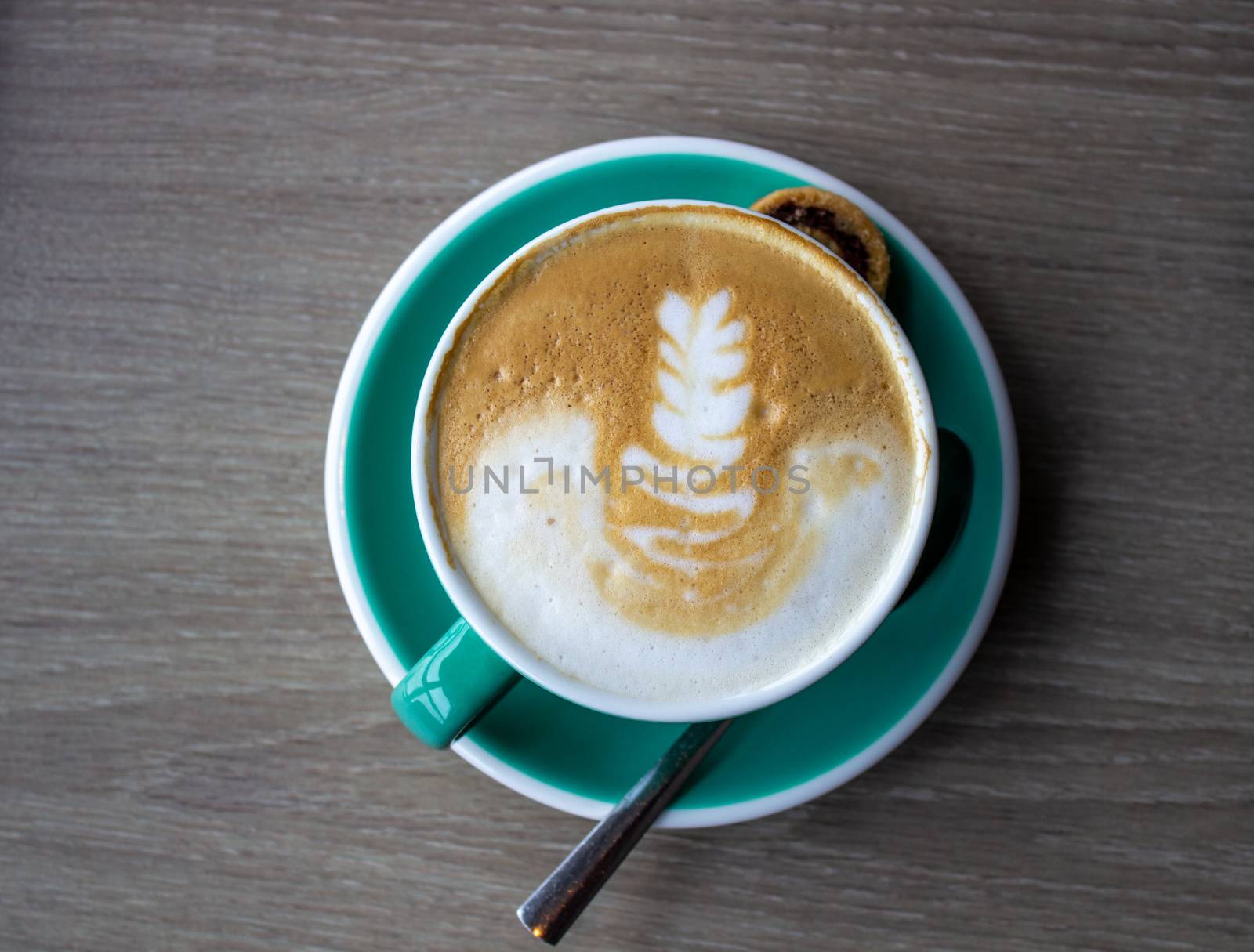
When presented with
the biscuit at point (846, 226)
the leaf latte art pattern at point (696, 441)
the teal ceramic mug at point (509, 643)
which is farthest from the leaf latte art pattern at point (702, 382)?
the biscuit at point (846, 226)

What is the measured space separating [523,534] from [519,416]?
14 centimetres

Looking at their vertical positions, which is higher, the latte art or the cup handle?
the latte art

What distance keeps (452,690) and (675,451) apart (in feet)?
1.31

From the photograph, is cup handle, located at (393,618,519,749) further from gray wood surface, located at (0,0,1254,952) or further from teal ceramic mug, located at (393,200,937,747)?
gray wood surface, located at (0,0,1254,952)

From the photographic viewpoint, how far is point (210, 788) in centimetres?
144

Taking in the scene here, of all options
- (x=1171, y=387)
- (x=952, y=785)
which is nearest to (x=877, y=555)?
(x=952, y=785)

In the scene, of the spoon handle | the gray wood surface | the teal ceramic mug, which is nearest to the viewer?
the teal ceramic mug

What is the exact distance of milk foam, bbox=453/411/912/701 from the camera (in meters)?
1.07

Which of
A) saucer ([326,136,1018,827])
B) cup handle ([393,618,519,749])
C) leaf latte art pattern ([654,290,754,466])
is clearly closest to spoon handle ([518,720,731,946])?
saucer ([326,136,1018,827])

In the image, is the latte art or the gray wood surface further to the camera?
the gray wood surface

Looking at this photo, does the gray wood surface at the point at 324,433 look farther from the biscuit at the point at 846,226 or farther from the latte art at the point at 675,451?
the latte art at the point at 675,451

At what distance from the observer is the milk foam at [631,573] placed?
3.50 ft

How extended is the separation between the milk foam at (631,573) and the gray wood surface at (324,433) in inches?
18.3

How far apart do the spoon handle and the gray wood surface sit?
169mm
